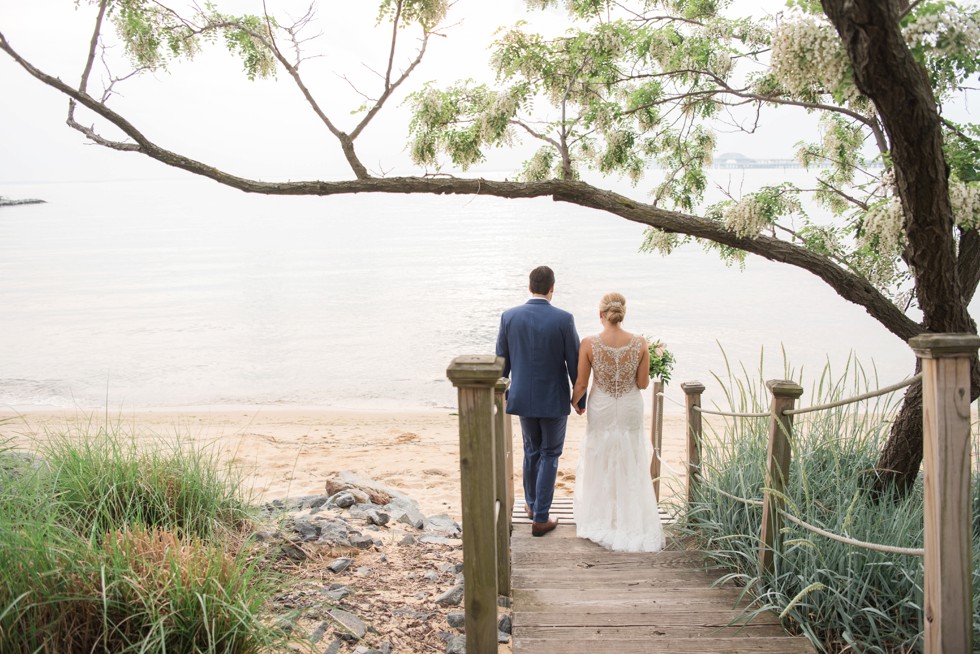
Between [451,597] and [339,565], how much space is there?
720 millimetres

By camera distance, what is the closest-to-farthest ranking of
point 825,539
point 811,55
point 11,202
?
point 825,539, point 811,55, point 11,202

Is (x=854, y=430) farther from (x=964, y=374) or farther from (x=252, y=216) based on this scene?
(x=252, y=216)

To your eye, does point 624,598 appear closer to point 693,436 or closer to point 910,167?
point 693,436

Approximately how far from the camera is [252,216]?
92438mm

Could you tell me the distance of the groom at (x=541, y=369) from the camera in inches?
207

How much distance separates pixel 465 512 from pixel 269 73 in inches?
197

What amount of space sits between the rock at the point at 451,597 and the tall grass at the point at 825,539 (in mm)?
1498

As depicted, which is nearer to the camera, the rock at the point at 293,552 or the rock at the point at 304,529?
the rock at the point at 293,552

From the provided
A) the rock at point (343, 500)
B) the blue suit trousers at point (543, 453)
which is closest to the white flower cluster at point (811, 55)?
the blue suit trousers at point (543, 453)

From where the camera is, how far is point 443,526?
245 inches

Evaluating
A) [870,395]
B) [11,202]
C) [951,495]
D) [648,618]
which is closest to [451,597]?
[648,618]

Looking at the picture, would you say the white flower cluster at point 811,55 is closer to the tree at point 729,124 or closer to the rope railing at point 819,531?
the tree at point 729,124

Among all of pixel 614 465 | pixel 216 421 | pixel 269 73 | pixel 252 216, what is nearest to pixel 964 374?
pixel 614 465

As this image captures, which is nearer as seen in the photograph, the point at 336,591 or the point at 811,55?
the point at 336,591
